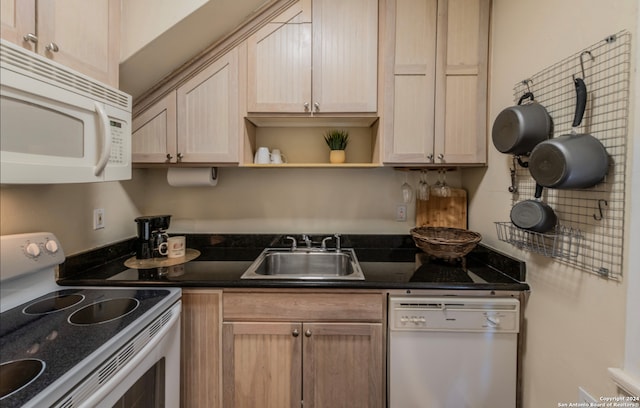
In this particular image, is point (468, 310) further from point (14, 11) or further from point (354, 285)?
point (14, 11)

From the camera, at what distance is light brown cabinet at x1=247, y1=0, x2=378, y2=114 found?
1548 millimetres

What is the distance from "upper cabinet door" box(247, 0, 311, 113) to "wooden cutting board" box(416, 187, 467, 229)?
3.34 ft

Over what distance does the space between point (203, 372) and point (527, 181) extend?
175 cm

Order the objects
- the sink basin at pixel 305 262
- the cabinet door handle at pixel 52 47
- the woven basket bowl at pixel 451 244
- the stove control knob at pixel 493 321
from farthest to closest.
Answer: the sink basin at pixel 305 262 → the woven basket bowl at pixel 451 244 → the stove control knob at pixel 493 321 → the cabinet door handle at pixel 52 47

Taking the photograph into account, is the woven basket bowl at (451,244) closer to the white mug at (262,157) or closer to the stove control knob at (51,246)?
the white mug at (262,157)

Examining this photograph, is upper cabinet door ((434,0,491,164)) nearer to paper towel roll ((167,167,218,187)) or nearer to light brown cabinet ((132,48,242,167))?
light brown cabinet ((132,48,242,167))

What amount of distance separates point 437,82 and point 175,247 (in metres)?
1.78

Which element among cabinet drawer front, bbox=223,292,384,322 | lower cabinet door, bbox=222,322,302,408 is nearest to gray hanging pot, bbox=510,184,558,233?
cabinet drawer front, bbox=223,292,384,322

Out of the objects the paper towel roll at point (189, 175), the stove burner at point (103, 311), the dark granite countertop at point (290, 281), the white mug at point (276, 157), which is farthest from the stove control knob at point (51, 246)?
the white mug at point (276, 157)

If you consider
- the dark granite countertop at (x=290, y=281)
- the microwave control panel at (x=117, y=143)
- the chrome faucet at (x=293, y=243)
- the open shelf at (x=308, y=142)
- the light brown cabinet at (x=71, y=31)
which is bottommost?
the dark granite countertop at (x=290, y=281)

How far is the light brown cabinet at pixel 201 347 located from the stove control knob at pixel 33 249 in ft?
1.88

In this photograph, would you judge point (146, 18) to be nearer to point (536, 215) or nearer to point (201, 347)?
point (201, 347)

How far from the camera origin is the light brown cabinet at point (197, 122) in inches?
61.8

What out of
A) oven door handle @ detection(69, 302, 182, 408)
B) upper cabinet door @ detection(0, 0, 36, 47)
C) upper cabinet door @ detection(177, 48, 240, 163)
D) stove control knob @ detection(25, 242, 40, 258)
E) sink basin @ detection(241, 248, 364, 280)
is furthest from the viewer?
sink basin @ detection(241, 248, 364, 280)
